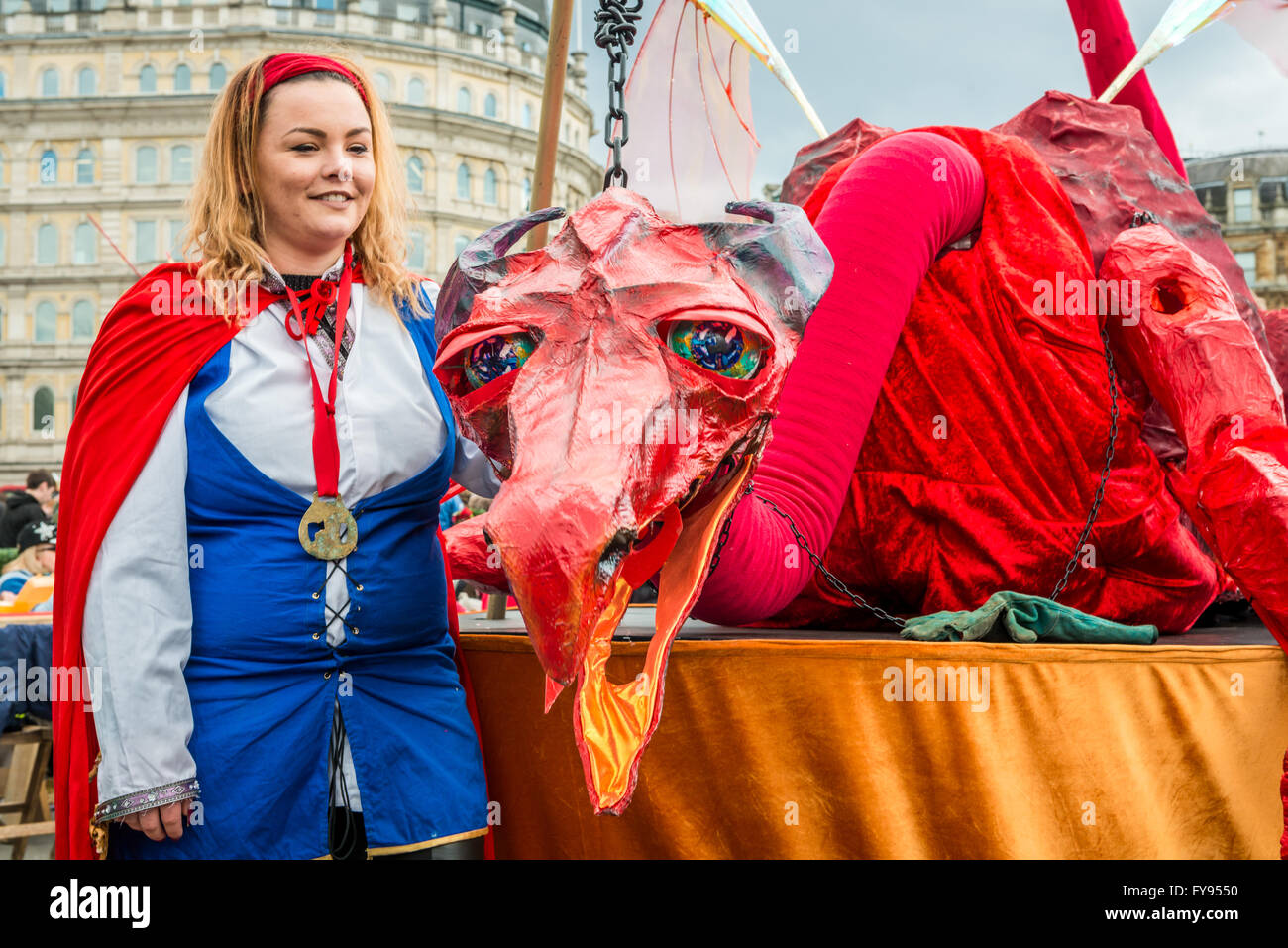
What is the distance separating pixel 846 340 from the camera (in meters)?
2.94

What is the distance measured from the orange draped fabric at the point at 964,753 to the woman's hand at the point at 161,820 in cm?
98

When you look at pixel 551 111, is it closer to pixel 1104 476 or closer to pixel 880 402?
pixel 880 402

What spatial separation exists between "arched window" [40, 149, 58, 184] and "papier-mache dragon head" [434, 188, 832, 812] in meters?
43.5

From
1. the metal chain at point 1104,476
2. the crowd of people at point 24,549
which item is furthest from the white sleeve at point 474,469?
the crowd of people at point 24,549

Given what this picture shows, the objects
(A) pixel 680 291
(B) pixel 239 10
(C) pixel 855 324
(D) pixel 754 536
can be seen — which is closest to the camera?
(A) pixel 680 291

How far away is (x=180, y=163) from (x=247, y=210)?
138 feet

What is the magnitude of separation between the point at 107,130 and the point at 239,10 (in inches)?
237

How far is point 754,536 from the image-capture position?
8.39ft

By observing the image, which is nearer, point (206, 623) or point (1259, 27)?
point (206, 623)

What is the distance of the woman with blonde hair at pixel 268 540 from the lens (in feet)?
7.58

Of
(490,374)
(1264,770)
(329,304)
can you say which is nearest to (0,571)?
(329,304)

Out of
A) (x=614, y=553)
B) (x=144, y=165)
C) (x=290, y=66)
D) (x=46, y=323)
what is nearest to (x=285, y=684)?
(x=614, y=553)

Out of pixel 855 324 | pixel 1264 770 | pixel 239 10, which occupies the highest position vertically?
pixel 239 10

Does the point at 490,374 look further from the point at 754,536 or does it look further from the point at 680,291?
the point at 754,536
